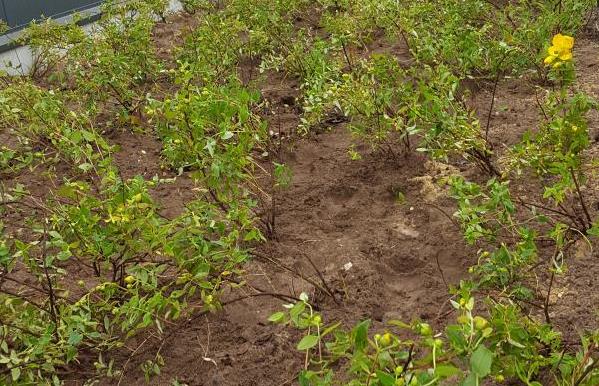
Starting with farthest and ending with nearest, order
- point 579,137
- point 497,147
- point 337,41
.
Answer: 1. point 337,41
2. point 497,147
3. point 579,137

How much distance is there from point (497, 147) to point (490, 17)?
166 cm

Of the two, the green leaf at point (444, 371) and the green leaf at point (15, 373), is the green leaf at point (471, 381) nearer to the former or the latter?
the green leaf at point (444, 371)

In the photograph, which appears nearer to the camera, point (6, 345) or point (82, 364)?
point (6, 345)

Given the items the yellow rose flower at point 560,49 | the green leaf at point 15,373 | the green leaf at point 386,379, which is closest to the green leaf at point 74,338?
the green leaf at point 15,373

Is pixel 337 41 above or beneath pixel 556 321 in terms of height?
above

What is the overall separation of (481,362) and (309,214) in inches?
76.7

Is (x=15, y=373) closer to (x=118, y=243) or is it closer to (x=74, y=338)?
(x=74, y=338)

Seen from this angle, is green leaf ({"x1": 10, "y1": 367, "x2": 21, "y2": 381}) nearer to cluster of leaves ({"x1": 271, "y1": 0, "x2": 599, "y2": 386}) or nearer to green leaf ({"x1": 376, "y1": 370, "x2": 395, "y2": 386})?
cluster of leaves ({"x1": 271, "y1": 0, "x2": 599, "y2": 386})

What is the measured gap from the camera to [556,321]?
2281mm

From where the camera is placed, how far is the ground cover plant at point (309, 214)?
2.13 metres

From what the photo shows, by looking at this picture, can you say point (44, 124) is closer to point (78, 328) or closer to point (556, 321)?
point (78, 328)

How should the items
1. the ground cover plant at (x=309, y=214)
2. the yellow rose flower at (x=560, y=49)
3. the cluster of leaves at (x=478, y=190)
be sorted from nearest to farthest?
the cluster of leaves at (x=478, y=190) → the ground cover plant at (x=309, y=214) → the yellow rose flower at (x=560, y=49)

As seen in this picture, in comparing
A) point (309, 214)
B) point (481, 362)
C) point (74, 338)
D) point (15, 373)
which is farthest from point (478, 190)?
point (15, 373)

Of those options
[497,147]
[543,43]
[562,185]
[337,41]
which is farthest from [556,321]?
[337,41]
